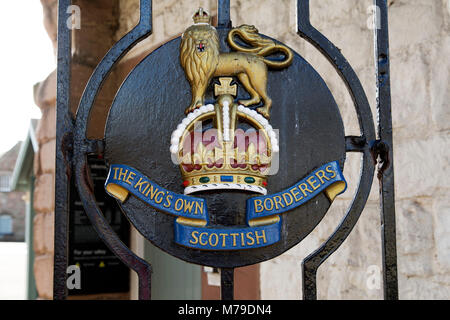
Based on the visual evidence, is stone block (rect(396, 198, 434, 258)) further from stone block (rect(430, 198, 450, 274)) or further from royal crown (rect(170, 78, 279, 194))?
royal crown (rect(170, 78, 279, 194))

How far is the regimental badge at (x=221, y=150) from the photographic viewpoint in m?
1.36

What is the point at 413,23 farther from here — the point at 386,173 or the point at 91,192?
the point at 91,192

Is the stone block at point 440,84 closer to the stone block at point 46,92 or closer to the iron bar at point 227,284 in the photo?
the iron bar at point 227,284

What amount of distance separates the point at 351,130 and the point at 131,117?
110cm

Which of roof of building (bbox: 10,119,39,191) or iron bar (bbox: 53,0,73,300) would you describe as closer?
iron bar (bbox: 53,0,73,300)

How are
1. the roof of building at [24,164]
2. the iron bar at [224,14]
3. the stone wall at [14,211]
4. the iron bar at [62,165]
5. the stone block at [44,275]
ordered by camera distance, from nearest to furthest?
the iron bar at [62,165], the iron bar at [224,14], the stone block at [44,275], the roof of building at [24,164], the stone wall at [14,211]

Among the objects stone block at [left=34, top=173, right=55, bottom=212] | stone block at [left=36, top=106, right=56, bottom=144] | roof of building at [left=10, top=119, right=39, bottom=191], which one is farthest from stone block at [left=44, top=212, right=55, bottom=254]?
roof of building at [left=10, top=119, right=39, bottom=191]

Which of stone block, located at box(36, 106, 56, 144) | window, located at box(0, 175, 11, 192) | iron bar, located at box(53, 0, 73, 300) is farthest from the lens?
window, located at box(0, 175, 11, 192)

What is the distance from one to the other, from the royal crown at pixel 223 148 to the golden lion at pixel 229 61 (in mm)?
34

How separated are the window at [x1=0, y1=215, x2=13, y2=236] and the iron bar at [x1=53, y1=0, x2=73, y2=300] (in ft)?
76.4

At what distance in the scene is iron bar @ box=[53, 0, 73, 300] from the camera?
1.34 m

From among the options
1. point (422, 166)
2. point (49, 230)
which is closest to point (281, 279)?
point (422, 166)

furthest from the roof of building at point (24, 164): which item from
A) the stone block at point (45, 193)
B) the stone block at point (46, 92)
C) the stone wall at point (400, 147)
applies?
the stone wall at point (400, 147)
